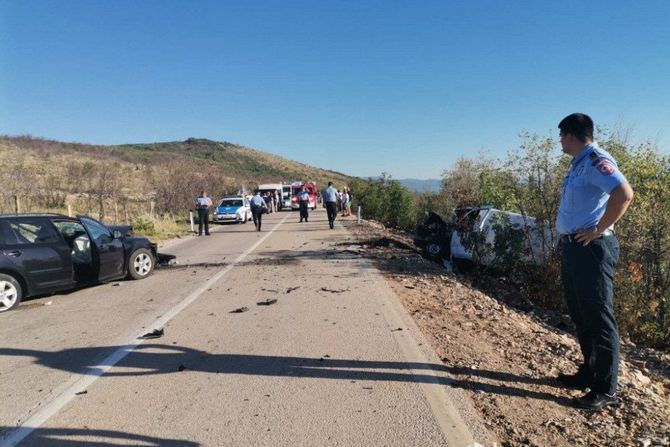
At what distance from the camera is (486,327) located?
6.05 m

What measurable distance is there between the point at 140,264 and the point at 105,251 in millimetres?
1120

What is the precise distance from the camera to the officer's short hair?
12.6 feet

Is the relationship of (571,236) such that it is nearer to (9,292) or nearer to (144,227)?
(9,292)

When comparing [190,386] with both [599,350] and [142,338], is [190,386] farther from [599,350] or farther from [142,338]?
[599,350]

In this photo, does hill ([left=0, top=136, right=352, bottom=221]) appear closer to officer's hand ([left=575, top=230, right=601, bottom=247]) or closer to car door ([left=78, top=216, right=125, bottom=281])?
car door ([left=78, top=216, right=125, bottom=281])

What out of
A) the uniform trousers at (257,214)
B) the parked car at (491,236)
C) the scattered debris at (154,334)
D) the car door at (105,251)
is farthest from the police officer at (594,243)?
the uniform trousers at (257,214)

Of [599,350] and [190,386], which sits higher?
[599,350]

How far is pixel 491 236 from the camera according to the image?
33.5 feet

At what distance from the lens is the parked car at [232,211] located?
89.4ft

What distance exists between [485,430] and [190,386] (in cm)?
250

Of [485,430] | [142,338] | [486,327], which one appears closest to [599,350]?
[485,430]

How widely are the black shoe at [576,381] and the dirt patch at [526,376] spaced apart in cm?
8

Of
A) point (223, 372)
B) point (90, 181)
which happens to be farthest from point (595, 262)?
point (90, 181)

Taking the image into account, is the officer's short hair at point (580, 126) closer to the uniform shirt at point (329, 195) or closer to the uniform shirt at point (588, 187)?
the uniform shirt at point (588, 187)
